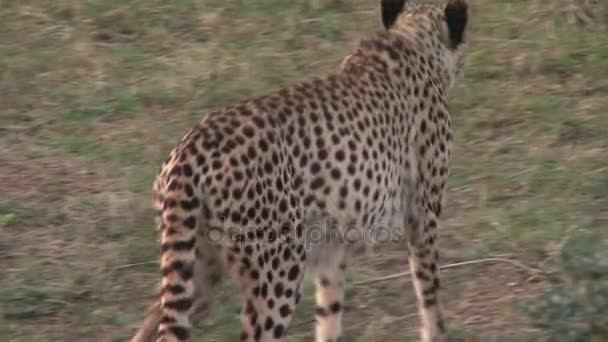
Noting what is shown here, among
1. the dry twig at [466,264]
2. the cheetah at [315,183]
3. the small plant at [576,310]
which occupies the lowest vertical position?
the dry twig at [466,264]

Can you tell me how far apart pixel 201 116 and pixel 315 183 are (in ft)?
8.72

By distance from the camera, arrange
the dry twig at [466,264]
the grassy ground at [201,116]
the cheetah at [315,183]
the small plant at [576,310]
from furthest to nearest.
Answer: the dry twig at [466,264] → the grassy ground at [201,116] → the small plant at [576,310] → the cheetah at [315,183]

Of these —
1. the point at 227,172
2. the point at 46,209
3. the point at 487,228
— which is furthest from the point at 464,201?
the point at 227,172

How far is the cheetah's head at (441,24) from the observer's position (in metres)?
5.83

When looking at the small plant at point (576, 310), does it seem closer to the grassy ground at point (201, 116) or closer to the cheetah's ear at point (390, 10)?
the grassy ground at point (201, 116)

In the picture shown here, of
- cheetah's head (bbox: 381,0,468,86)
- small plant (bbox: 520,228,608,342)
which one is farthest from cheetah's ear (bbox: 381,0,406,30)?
small plant (bbox: 520,228,608,342)

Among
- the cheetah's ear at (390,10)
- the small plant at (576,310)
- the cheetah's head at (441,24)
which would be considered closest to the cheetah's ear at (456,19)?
the cheetah's head at (441,24)

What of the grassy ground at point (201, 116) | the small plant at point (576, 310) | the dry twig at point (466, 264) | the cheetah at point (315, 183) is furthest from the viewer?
the dry twig at point (466, 264)

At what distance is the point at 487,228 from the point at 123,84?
247 cm

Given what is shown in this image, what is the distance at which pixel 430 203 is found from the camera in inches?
219

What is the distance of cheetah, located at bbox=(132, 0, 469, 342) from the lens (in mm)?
4496

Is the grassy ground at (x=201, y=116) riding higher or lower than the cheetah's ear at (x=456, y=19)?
lower

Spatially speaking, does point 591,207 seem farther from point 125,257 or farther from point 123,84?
point 123,84

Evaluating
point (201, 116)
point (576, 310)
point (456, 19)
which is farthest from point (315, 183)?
point (201, 116)
